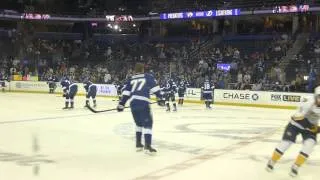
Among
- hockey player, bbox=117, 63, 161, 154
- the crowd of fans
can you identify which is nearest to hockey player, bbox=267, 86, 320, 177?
hockey player, bbox=117, 63, 161, 154

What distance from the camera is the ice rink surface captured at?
23.3ft

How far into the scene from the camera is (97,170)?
7.23 meters

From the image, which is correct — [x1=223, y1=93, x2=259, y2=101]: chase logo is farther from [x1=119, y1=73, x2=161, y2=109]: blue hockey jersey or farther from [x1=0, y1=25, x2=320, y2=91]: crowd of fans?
[x1=119, y1=73, x2=161, y2=109]: blue hockey jersey

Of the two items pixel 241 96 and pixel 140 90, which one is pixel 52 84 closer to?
pixel 241 96

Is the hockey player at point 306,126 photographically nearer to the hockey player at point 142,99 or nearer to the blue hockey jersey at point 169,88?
the hockey player at point 142,99

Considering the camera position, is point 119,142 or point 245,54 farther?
point 245,54

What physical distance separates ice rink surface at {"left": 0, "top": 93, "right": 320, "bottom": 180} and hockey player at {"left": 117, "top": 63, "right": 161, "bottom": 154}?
1.28 feet

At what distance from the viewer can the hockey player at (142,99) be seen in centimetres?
873

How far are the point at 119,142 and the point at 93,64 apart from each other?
2365 cm

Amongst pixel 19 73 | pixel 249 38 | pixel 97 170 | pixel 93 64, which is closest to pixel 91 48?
pixel 93 64

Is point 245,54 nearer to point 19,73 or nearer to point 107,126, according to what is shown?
point 19,73

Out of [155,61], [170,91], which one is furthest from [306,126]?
[155,61]

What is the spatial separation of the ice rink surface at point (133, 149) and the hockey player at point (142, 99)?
390mm

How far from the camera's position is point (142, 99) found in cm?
880
